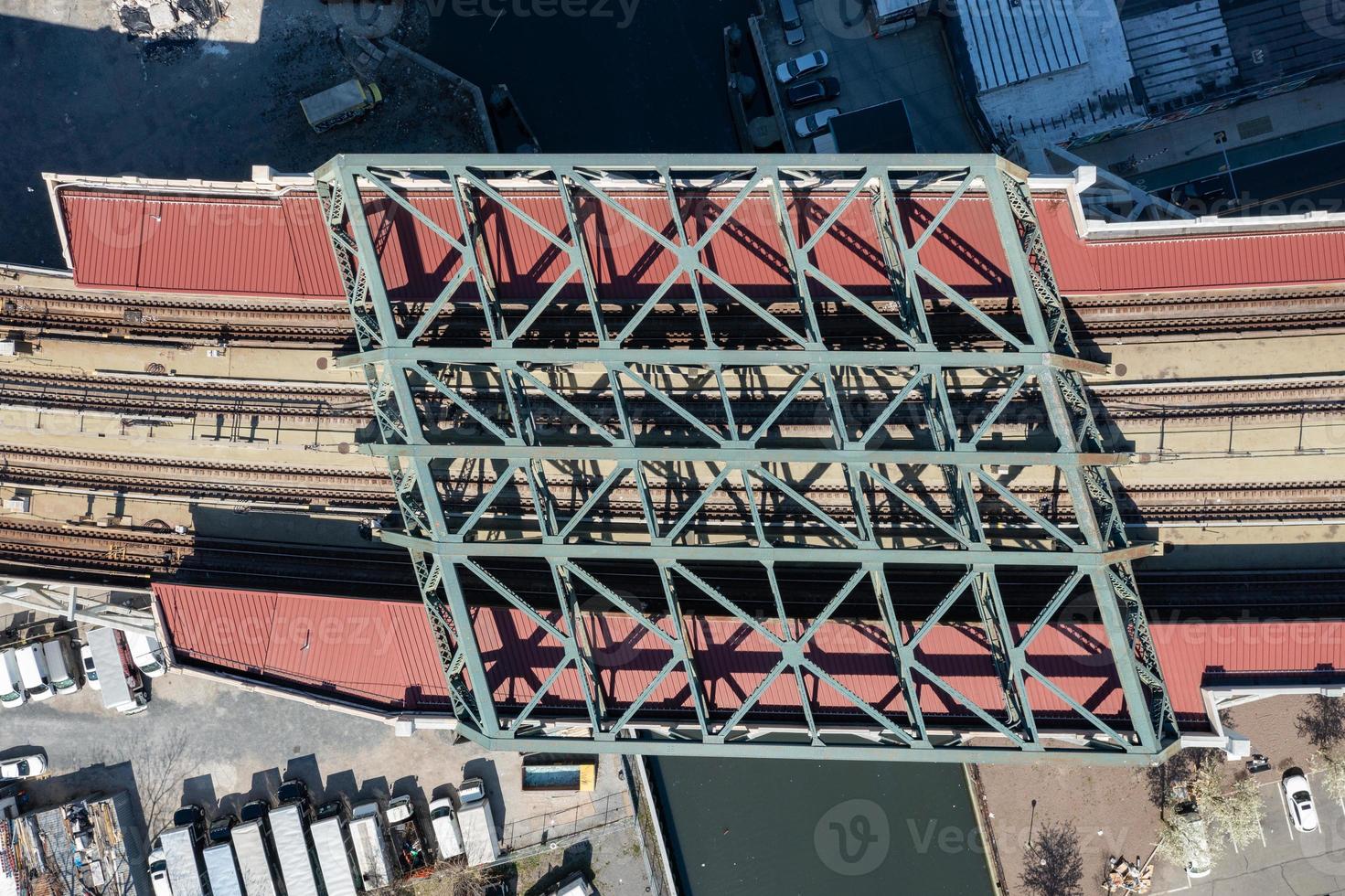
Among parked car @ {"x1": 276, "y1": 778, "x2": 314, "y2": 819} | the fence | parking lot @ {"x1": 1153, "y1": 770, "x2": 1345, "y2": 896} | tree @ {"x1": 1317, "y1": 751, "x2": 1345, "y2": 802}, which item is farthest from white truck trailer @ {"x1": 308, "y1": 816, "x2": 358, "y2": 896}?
tree @ {"x1": 1317, "y1": 751, "x2": 1345, "y2": 802}

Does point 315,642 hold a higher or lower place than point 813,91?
lower

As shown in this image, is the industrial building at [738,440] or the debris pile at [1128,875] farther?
the debris pile at [1128,875]

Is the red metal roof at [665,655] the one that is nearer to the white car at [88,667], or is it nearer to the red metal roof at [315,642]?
the red metal roof at [315,642]

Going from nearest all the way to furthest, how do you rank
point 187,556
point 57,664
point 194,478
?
point 194,478, point 187,556, point 57,664

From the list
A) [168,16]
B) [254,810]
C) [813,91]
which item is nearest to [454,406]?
[813,91]

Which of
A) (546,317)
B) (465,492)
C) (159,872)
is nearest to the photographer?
(546,317)

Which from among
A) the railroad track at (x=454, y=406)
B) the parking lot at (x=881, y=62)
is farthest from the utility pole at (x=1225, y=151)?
the railroad track at (x=454, y=406)

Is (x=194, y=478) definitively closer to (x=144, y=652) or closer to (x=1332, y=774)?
(x=144, y=652)
